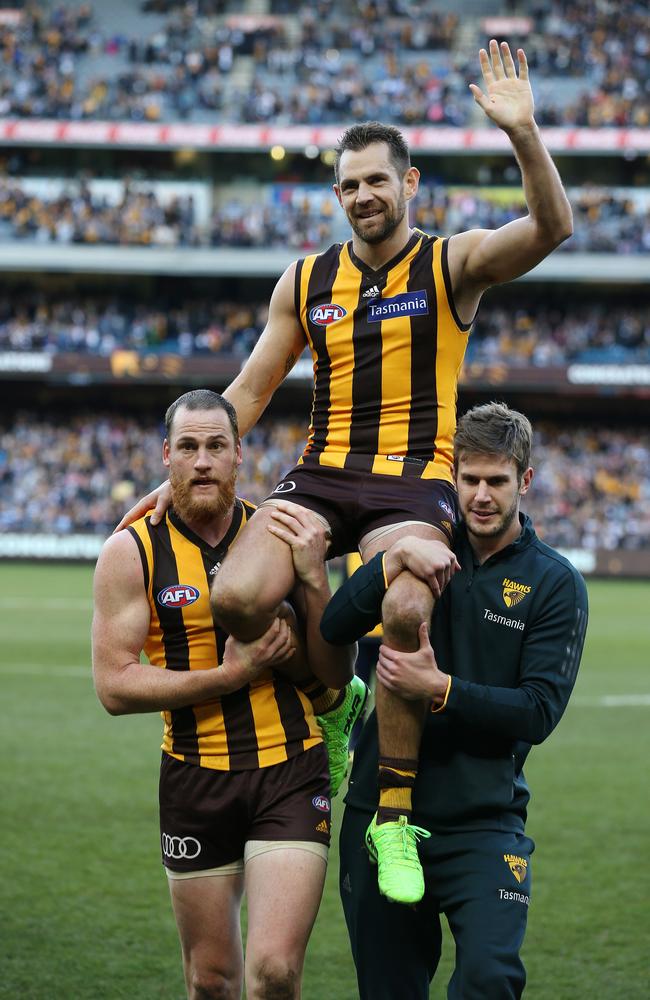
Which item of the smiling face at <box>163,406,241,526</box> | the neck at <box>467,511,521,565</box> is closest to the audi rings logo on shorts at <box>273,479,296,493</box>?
the smiling face at <box>163,406,241,526</box>

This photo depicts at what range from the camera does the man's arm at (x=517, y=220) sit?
12.7 ft

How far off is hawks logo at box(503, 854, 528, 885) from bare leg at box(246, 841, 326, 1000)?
554 mm

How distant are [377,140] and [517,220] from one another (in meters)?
0.55

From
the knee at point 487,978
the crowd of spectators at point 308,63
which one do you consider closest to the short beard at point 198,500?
the knee at point 487,978

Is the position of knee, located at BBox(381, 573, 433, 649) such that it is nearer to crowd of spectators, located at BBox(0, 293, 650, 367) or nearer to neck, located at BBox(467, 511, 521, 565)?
neck, located at BBox(467, 511, 521, 565)

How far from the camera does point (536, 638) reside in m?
3.74

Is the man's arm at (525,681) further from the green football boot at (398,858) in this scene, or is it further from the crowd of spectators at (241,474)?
the crowd of spectators at (241,474)

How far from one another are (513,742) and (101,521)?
28908 millimetres

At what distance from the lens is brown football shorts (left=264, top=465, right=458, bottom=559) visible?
416cm

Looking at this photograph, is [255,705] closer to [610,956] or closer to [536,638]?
[536,638]

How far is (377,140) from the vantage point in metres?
4.21

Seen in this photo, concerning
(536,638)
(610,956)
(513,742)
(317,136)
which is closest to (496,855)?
(513,742)

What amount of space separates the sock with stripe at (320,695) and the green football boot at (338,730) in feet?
0.10

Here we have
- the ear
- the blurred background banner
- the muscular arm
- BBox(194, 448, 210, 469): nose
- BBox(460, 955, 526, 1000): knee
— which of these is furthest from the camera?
the blurred background banner
